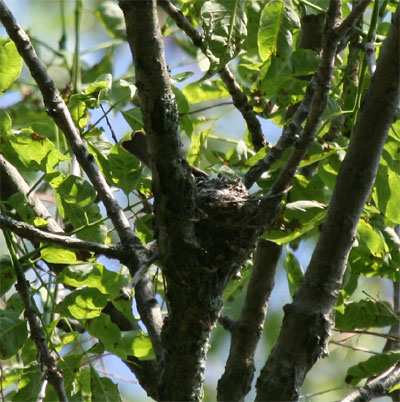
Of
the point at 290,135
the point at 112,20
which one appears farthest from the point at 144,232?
the point at 112,20

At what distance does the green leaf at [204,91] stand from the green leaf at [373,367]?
116 cm

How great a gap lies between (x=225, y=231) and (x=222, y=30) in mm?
604

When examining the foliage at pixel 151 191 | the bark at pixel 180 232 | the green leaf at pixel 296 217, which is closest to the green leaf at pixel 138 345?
the foliage at pixel 151 191

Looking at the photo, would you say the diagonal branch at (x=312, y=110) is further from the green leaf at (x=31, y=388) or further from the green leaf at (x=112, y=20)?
the green leaf at (x=112, y=20)

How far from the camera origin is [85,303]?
7.06 feet

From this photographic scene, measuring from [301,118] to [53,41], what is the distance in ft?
8.69

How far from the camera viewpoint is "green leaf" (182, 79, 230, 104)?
9.41 ft

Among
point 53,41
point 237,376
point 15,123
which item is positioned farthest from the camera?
point 53,41

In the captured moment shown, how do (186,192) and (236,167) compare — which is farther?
(236,167)

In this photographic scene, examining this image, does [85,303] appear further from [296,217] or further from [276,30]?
[276,30]

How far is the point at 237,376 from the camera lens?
9.52 ft

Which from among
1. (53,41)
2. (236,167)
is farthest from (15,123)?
(236,167)

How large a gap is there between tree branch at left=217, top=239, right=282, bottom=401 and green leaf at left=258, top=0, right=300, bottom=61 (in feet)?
3.00

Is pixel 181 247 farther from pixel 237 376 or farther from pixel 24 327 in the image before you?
pixel 237 376
